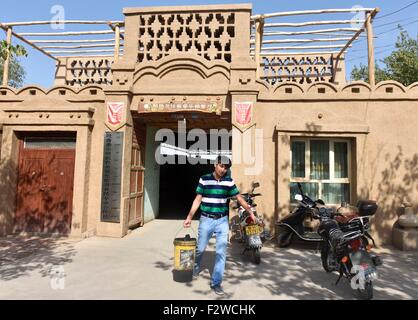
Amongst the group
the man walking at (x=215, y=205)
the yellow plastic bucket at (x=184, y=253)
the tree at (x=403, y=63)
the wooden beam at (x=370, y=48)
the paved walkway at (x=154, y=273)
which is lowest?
the paved walkway at (x=154, y=273)

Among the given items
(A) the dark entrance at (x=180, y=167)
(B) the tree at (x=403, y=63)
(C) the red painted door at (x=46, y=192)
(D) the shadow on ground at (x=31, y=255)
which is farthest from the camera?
(B) the tree at (x=403, y=63)

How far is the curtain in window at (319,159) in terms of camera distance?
7.37m

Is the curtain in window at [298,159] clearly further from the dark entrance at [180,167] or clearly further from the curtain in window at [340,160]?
the dark entrance at [180,167]

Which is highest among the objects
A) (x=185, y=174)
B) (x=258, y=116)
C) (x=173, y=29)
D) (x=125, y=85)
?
(x=173, y=29)

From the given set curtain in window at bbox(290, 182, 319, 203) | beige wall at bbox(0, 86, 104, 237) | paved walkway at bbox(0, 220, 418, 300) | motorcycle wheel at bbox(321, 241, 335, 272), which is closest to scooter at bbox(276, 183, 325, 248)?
paved walkway at bbox(0, 220, 418, 300)

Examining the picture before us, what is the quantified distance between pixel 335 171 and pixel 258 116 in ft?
7.65

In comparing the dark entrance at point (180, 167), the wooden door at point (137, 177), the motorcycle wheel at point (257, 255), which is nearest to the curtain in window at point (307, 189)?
the motorcycle wheel at point (257, 255)

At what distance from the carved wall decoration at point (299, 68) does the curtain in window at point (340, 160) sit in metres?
4.40

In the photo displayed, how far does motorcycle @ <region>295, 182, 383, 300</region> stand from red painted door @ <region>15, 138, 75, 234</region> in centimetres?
629

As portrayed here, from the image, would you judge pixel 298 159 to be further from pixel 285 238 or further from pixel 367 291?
pixel 367 291
